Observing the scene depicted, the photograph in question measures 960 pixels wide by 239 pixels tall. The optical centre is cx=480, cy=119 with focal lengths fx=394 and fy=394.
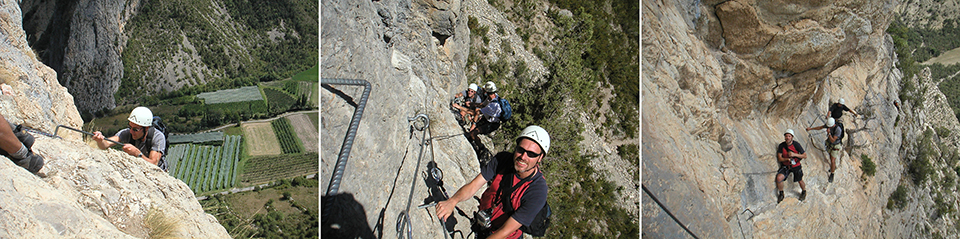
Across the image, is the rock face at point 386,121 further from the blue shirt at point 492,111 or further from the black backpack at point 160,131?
the black backpack at point 160,131

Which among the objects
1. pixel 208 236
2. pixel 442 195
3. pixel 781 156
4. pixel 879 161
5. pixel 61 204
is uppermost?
pixel 61 204

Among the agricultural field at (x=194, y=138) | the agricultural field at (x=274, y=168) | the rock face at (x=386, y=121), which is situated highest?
the rock face at (x=386, y=121)

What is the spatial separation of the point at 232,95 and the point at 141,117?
3457 centimetres

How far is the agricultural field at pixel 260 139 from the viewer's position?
133ft

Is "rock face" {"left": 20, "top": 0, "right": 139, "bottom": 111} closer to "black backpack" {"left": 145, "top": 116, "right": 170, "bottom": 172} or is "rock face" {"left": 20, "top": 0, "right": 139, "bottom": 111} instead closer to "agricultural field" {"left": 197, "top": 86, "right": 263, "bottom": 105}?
"black backpack" {"left": 145, "top": 116, "right": 170, "bottom": 172}

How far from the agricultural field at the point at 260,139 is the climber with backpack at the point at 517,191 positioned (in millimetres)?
41600

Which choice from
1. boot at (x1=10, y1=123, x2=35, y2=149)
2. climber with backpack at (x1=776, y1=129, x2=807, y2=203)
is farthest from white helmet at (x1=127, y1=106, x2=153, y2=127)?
climber with backpack at (x1=776, y1=129, x2=807, y2=203)

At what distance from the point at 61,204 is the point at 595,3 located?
2229cm

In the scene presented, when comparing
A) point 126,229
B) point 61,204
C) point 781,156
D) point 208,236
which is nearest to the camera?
point 61,204

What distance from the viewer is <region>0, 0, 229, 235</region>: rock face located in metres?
2.24

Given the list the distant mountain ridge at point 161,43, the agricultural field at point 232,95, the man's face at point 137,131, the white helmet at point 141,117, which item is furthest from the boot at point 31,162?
the agricultural field at point 232,95

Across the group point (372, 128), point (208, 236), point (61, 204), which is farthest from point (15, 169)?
point (372, 128)

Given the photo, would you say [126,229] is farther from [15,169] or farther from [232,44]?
[232,44]

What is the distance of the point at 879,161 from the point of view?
1349 cm
